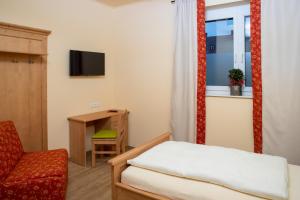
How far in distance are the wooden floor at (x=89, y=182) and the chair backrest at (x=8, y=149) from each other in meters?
0.68

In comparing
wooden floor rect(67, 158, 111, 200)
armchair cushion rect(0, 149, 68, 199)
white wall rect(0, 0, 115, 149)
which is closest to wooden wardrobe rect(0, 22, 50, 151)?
white wall rect(0, 0, 115, 149)

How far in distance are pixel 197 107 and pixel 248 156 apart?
1.31 meters

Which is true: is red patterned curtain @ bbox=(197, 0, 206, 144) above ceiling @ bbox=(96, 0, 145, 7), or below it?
below

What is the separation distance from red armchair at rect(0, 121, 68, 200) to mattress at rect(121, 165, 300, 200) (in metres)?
0.66

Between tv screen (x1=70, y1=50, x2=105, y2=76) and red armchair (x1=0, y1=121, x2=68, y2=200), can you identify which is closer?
red armchair (x1=0, y1=121, x2=68, y2=200)

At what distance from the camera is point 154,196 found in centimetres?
173

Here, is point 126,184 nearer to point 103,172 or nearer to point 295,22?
point 103,172

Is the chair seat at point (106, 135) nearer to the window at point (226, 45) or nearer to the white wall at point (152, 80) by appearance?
the white wall at point (152, 80)

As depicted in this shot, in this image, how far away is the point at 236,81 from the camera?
3111 mm

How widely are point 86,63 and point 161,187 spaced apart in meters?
2.54

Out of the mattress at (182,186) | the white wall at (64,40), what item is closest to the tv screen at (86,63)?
the white wall at (64,40)

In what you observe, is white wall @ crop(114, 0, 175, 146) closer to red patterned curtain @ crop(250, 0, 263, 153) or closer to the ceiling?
the ceiling

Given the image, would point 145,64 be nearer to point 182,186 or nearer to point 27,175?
point 27,175

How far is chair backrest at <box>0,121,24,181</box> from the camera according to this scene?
212 cm
